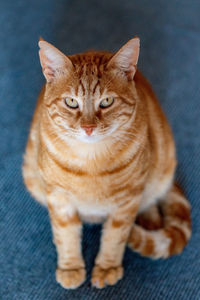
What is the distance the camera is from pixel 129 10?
260 centimetres

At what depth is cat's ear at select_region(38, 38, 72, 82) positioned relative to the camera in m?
1.16

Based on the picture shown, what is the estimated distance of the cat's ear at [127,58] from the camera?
1.16 metres

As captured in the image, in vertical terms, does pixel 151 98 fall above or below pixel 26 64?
above

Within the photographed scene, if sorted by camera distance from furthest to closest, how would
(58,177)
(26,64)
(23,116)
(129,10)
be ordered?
(129,10) → (26,64) → (23,116) → (58,177)

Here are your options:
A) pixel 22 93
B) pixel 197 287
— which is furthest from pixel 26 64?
pixel 197 287

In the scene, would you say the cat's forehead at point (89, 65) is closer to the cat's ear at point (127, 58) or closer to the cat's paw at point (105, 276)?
the cat's ear at point (127, 58)

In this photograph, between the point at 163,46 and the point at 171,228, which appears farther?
the point at 163,46

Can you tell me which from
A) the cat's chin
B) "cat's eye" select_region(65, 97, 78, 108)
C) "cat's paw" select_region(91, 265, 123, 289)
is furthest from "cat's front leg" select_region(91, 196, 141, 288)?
"cat's eye" select_region(65, 97, 78, 108)

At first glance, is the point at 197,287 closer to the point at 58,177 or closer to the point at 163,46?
the point at 58,177

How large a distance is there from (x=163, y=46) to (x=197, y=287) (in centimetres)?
157

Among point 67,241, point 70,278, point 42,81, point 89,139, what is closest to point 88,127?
point 89,139

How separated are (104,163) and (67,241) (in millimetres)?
414

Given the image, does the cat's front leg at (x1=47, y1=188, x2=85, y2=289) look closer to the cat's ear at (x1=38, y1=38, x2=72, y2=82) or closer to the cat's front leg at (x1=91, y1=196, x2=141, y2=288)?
the cat's front leg at (x1=91, y1=196, x2=141, y2=288)

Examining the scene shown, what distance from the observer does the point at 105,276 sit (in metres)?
1.53
